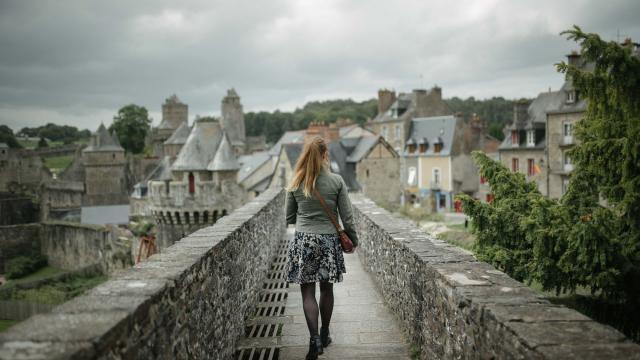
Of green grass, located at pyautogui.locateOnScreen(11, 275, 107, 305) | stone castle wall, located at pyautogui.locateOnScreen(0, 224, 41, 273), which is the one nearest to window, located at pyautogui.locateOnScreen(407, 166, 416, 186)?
green grass, located at pyautogui.locateOnScreen(11, 275, 107, 305)

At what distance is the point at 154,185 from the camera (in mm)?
24984

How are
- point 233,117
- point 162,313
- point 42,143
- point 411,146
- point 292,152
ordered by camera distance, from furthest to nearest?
point 233,117 → point 42,143 → point 411,146 → point 292,152 → point 162,313

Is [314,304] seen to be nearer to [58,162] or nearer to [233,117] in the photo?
[58,162]

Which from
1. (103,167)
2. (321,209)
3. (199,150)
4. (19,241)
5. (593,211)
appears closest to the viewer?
(321,209)

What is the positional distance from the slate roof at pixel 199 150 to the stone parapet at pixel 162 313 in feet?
71.3

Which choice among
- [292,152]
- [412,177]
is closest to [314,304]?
[292,152]

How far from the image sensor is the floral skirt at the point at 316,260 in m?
5.15

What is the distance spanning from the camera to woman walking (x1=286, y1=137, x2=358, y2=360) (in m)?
5.14

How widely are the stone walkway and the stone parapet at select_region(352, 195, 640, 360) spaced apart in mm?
242

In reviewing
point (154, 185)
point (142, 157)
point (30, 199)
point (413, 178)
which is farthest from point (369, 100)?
point (154, 185)

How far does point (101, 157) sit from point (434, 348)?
69295mm

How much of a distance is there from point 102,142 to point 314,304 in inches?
2734

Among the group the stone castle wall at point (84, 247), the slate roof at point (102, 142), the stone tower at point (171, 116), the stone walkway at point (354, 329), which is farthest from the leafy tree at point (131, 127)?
the stone walkway at point (354, 329)

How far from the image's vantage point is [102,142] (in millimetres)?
68500
